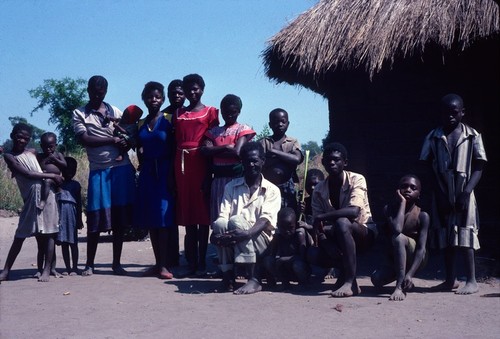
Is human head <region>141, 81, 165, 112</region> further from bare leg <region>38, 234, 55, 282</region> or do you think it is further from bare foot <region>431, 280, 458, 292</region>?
bare foot <region>431, 280, 458, 292</region>

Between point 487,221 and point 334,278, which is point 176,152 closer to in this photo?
point 334,278

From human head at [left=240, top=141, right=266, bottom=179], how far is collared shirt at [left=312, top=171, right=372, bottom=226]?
1.78ft

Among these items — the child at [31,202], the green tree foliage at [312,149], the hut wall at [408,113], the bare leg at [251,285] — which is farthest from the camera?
the green tree foliage at [312,149]

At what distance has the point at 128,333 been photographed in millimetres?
3711

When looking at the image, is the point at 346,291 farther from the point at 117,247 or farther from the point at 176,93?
the point at 176,93

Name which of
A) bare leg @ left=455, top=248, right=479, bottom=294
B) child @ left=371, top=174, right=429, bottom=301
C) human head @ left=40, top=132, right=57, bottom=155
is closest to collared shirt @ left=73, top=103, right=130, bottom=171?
human head @ left=40, top=132, right=57, bottom=155

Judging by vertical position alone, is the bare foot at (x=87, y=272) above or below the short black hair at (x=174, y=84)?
below

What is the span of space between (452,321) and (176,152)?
9.96ft

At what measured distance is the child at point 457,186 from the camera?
4.90 m

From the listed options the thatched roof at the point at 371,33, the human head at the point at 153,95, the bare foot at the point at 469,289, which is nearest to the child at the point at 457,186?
the bare foot at the point at 469,289

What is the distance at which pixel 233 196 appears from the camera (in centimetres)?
524

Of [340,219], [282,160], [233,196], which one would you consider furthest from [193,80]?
[340,219]

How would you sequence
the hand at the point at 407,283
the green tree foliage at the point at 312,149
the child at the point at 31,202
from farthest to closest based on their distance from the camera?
the green tree foliage at the point at 312,149, the child at the point at 31,202, the hand at the point at 407,283

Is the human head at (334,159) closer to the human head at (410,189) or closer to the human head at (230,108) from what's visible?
the human head at (410,189)
